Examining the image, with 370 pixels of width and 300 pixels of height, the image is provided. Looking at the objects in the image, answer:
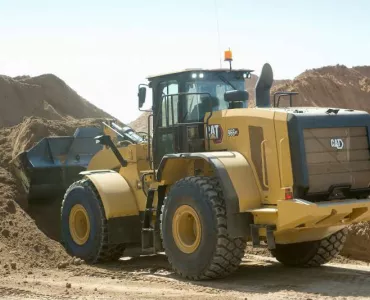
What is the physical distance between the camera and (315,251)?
1023cm

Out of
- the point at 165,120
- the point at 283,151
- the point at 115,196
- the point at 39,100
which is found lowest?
the point at 115,196

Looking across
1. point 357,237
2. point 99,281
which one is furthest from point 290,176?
point 357,237

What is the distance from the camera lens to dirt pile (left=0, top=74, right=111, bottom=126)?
20.0m

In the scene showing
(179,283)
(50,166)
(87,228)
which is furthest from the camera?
(50,166)

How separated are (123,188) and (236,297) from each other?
135 inches

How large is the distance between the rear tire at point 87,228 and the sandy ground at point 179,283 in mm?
272

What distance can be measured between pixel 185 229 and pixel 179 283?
708mm

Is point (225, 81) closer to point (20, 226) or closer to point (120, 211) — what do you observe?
point (120, 211)

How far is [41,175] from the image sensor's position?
12977 mm

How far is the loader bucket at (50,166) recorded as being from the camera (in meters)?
13.0

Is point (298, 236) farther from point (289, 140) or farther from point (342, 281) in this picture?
point (289, 140)

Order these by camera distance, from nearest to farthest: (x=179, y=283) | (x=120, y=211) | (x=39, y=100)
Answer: (x=179, y=283), (x=120, y=211), (x=39, y=100)

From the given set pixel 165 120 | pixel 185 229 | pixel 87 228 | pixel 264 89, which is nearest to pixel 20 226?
pixel 87 228

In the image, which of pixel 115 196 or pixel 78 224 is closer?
pixel 115 196
